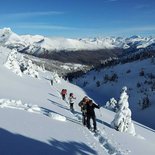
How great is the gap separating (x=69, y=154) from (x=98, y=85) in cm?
9502

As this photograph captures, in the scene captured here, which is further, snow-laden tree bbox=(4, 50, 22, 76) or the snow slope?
the snow slope

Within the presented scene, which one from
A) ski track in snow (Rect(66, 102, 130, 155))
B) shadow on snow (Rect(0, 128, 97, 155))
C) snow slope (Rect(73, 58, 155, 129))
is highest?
snow slope (Rect(73, 58, 155, 129))

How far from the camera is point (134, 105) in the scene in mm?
71750

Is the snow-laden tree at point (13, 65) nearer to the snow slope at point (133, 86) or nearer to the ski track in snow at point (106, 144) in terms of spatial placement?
the snow slope at point (133, 86)

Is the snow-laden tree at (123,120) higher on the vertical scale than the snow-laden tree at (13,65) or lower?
lower

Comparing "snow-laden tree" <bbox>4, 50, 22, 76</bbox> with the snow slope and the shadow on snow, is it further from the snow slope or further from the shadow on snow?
the shadow on snow

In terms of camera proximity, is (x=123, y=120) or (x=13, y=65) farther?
(x=13, y=65)

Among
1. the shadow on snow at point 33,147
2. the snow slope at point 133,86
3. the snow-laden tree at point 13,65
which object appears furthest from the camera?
the snow slope at point 133,86

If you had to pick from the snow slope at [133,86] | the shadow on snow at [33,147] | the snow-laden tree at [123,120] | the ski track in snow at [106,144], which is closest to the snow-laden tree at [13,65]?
the snow slope at [133,86]

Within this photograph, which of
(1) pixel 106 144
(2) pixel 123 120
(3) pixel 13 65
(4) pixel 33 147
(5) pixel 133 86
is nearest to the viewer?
(4) pixel 33 147

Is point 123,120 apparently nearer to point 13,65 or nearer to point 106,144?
point 106,144

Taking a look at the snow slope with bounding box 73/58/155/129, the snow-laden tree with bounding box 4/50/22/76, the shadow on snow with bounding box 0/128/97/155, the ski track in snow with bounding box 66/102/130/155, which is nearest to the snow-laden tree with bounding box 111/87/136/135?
the ski track in snow with bounding box 66/102/130/155

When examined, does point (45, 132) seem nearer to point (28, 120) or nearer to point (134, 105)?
point (28, 120)

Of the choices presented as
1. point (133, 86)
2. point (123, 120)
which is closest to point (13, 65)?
point (123, 120)
